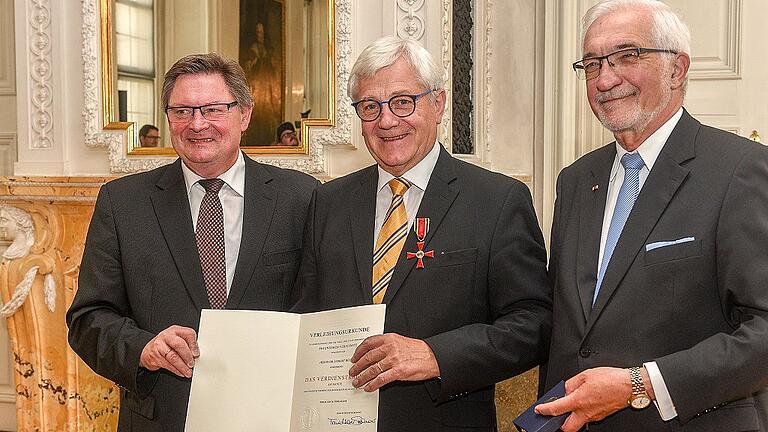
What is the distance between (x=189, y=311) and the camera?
2.28 meters

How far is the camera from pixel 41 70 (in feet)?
13.3

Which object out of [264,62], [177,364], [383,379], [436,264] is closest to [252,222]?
[177,364]

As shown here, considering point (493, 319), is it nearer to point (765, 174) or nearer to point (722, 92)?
point (765, 174)

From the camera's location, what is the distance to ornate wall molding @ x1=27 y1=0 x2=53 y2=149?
4059 mm

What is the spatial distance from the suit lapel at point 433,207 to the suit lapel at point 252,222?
414 millimetres

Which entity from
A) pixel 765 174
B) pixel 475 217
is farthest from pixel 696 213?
pixel 475 217

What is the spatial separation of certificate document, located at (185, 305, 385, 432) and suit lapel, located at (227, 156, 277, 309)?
163 mm

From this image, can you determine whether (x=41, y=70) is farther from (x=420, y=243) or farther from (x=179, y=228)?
(x=420, y=243)

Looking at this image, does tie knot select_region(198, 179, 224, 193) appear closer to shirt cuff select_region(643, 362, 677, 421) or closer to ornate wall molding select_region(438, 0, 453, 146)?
shirt cuff select_region(643, 362, 677, 421)

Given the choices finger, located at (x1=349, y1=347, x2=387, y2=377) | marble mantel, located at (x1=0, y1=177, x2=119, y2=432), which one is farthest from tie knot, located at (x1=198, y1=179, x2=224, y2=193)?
marble mantel, located at (x1=0, y1=177, x2=119, y2=432)

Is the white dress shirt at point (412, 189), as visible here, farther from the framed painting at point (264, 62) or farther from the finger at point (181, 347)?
the framed painting at point (264, 62)

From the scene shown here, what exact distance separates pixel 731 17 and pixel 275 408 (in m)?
2.89

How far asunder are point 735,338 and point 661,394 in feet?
0.58

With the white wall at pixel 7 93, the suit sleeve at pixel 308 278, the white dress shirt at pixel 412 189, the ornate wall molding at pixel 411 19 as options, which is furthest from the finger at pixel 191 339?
the white wall at pixel 7 93
